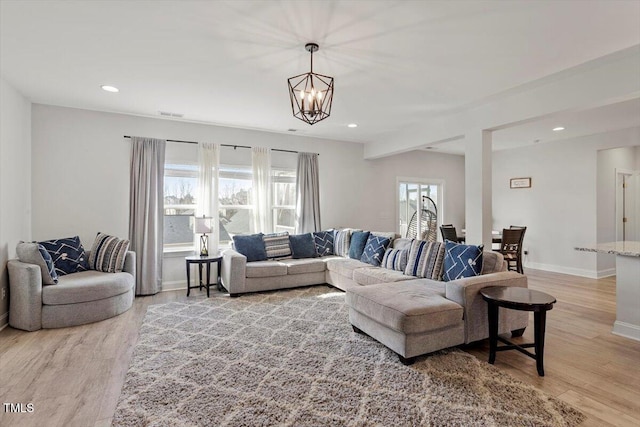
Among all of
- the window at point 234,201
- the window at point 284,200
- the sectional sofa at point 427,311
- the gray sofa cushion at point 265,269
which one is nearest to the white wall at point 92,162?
the window at point 284,200

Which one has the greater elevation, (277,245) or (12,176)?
(12,176)

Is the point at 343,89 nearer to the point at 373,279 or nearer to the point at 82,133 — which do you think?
the point at 373,279

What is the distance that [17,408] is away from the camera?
2.11 metres

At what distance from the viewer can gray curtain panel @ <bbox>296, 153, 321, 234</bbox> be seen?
6.05m

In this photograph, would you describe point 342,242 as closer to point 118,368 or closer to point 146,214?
point 146,214

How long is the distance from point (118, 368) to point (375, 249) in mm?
3343

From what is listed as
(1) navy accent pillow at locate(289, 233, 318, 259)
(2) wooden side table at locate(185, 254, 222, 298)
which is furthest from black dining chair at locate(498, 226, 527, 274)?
(2) wooden side table at locate(185, 254, 222, 298)

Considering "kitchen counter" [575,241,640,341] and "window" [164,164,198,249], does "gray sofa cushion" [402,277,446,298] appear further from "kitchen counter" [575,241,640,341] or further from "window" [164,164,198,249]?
"window" [164,164,198,249]

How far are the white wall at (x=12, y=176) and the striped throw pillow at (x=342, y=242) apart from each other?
435 centimetres

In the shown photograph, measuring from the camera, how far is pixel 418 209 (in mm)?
7750

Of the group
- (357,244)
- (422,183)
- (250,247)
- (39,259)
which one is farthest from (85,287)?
(422,183)

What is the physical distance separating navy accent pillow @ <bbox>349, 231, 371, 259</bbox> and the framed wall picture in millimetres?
4292

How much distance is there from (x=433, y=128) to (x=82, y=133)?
16.9 feet

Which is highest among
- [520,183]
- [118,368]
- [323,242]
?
[520,183]
